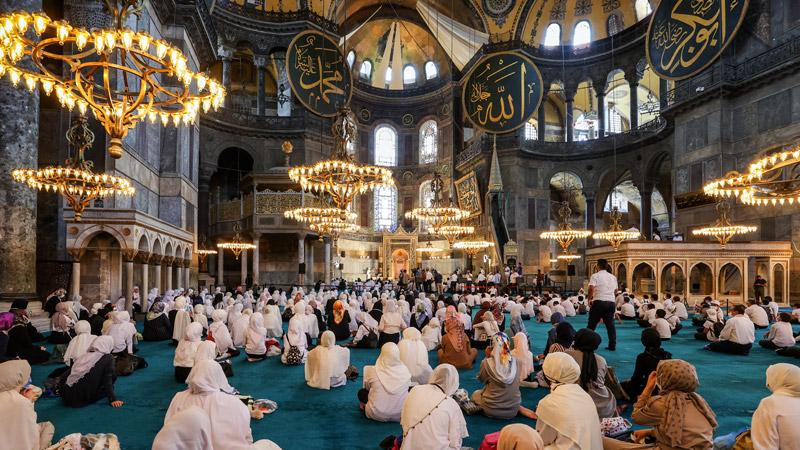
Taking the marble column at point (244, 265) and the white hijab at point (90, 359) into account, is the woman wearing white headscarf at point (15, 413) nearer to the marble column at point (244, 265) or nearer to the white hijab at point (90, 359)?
the white hijab at point (90, 359)

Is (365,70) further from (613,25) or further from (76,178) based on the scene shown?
(76,178)

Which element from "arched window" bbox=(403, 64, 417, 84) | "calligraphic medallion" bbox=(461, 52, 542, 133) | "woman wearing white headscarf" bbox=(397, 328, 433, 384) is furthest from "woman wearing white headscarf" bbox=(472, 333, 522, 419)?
"arched window" bbox=(403, 64, 417, 84)

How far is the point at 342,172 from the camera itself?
991 cm

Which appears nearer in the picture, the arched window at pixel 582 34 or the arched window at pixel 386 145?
the arched window at pixel 582 34

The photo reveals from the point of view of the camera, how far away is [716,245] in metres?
13.1

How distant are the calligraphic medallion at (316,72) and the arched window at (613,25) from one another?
1211 centimetres

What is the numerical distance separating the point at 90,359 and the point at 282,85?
59.1 feet

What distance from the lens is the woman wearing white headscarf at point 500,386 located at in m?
3.79

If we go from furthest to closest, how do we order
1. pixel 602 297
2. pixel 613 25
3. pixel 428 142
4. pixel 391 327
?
pixel 428 142 → pixel 613 25 → pixel 391 327 → pixel 602 297

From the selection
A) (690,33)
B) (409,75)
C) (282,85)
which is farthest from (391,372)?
Result: (409,75)

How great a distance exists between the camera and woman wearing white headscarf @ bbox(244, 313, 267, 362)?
6.32 m

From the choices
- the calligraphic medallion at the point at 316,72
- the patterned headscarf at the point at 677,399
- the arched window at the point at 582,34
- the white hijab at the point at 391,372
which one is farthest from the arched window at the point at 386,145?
the patterned headscarf at the point at 677,399

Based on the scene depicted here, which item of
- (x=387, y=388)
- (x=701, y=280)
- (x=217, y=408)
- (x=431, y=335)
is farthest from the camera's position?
(x=701, y=280)

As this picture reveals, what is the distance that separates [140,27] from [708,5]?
13.9m
